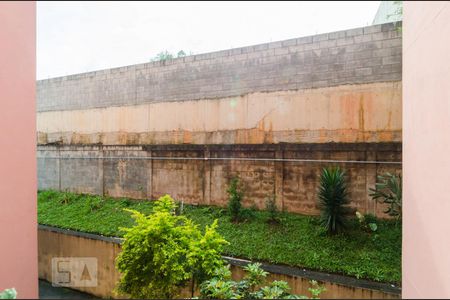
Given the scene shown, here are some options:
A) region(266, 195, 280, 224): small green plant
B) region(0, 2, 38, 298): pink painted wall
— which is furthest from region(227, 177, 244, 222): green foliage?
region(0, 2, 38, 298): pink painted wall

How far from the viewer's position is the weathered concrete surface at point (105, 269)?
3.20 metres

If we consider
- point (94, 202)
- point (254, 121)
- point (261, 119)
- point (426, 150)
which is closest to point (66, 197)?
point (94, 202)

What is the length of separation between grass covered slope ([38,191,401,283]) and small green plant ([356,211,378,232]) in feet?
0.26

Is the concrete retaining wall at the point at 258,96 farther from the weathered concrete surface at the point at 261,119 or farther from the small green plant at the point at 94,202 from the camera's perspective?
the small green plant at the point at 94,202

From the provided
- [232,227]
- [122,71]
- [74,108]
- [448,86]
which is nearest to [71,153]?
[74,108]

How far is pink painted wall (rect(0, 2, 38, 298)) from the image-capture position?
223 cm

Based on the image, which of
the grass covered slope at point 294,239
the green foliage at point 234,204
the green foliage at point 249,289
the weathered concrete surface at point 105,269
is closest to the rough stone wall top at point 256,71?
the green foliage at point 234,204

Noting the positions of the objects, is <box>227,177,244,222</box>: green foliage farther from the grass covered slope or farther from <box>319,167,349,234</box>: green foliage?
<box>319,167,349,234</box>: green foliage

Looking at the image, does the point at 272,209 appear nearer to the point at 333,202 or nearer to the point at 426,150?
the point at 333,202

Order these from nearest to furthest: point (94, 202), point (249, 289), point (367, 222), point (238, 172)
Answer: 1. point (249, 289)
2. point (367, 222)
3. point (238, 172)
4. point (94, 202)

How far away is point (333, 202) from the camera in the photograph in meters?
4.21

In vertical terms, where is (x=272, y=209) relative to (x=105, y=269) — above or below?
above

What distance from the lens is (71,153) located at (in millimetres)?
7105

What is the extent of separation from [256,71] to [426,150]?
3.65 m
